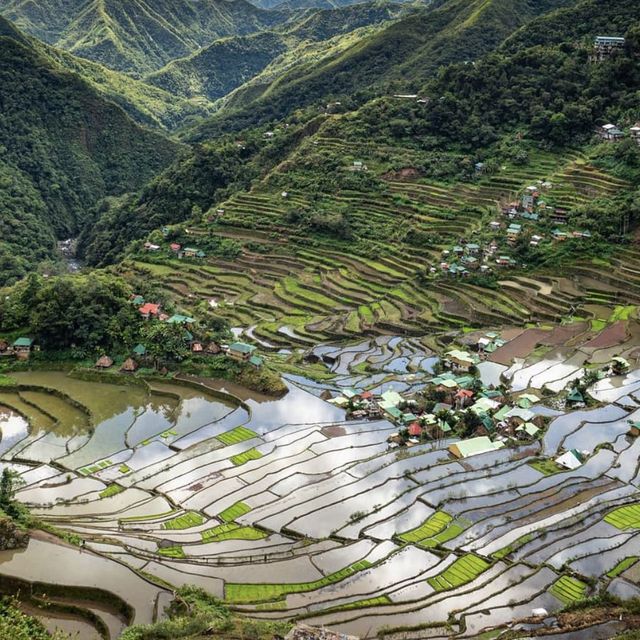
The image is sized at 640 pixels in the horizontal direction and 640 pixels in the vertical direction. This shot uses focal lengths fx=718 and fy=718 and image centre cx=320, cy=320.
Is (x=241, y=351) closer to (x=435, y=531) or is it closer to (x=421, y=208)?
(x=435, y=531)

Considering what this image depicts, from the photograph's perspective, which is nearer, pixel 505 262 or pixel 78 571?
pixel 78 571

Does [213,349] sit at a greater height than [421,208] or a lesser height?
lesser

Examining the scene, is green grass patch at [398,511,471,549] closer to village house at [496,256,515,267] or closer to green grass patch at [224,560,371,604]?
green grass patch at [224,560,371,604]

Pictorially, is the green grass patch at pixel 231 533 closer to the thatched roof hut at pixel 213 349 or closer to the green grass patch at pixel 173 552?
the green grass patch at pixel 173 552

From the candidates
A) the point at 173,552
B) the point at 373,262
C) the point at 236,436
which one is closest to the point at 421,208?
the point at 373,262

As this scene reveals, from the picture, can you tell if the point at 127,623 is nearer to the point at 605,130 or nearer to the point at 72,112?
the point at 605,130

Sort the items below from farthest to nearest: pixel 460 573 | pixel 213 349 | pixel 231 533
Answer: pixel 213 349, pixel 231 533, pixel 460 573

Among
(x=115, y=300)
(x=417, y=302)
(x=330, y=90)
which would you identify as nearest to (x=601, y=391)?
(x=417, y=302)

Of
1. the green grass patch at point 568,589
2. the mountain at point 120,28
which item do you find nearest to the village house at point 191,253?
the green grass patch at point 568,589
